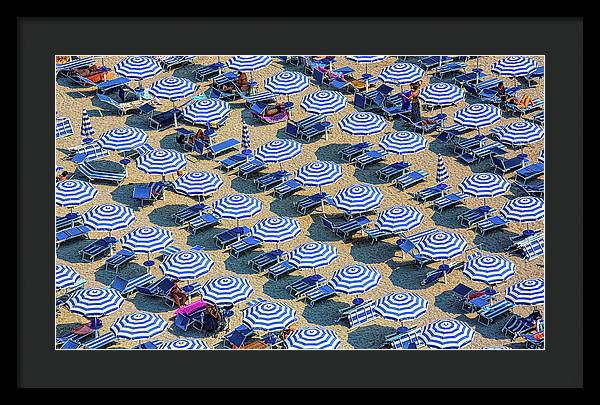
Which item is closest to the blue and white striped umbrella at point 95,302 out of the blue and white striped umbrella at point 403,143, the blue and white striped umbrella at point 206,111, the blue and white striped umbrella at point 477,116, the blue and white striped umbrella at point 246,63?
the blue and white striped umbrella at point 206,111

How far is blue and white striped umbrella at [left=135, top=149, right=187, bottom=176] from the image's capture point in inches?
2264

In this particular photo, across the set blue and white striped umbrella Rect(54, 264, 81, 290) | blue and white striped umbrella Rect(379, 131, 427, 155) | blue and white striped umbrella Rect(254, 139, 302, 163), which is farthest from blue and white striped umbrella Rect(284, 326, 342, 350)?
blue and white striped umbrella Rect(379, 131, 427, 155)

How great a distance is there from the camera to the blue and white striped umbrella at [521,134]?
196ft

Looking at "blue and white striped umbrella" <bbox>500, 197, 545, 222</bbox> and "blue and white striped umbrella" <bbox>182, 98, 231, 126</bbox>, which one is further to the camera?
"blue and white striped umbrella" <bbox>182, 98, 231, 126</bbox>

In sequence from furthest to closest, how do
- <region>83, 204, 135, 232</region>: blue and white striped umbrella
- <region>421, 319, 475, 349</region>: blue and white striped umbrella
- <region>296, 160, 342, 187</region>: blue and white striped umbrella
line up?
1. <region>296, 160, 342, 187</region>: blue and white striped umbrella
2. <region>83, 204, 135, 232</region>: blue and white striped umbrella
3. <region>421, 319, 475, 349</region>: blue and white striped umbrella

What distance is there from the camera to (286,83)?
62.4 m

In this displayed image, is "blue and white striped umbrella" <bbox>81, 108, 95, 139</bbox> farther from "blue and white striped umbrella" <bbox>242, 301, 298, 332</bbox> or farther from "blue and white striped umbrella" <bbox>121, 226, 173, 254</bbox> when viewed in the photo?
"blue and white striped umbrella" <bbox>242, 301, 298, 332</bbox>

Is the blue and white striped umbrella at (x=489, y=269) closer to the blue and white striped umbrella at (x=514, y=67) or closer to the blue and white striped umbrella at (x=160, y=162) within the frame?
the blue and white striped umbrella at (x=160, y=162)

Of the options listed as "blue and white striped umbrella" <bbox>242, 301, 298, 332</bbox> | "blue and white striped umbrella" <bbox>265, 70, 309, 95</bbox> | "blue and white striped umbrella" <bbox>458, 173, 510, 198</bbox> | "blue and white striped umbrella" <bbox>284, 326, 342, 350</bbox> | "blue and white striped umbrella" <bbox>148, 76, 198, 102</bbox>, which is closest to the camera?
"blue and white striped umbrella" <bbox>284, 326, 342, 350</bbox>

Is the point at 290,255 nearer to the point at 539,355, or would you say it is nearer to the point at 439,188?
the point at 439,188

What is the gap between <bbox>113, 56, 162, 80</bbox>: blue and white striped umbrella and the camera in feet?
208

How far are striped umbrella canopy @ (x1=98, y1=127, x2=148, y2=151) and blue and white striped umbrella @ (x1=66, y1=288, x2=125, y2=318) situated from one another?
28.8ft

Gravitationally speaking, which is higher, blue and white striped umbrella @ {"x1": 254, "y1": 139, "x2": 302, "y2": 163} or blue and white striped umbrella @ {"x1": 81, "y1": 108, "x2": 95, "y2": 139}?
blue and white striped umbrella @ {"x1": 81, "y1": 108, "x2": 95, "y2": 139}

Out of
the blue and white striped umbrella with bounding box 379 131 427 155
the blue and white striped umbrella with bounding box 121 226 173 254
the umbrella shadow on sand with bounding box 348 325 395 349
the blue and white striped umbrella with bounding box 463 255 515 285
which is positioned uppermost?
the blue and white striped umbrella with bounding box 379 131 427 155
